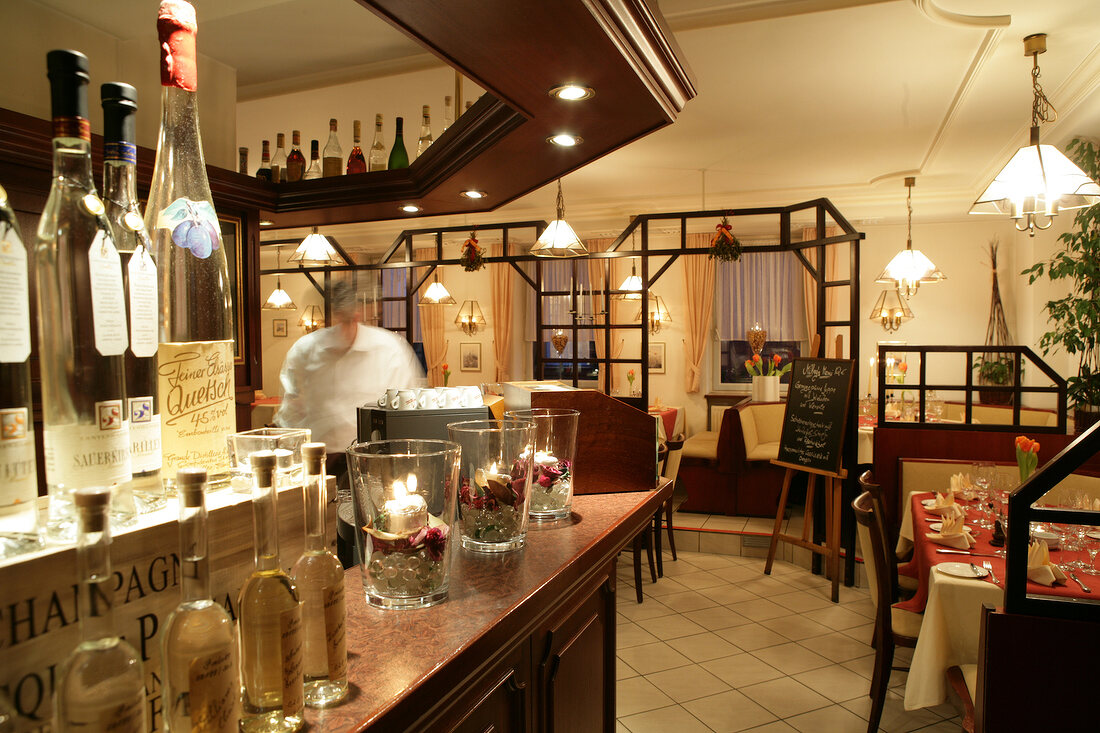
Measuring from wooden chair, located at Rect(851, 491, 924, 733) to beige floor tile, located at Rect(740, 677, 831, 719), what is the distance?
0.94ft

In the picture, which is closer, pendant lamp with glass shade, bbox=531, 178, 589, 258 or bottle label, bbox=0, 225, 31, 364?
bottle label, bbox=0, 225, 31, 364

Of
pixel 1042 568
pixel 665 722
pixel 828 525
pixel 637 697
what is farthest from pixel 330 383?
pixel 828 525

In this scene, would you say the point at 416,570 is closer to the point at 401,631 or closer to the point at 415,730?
the point at 401,631

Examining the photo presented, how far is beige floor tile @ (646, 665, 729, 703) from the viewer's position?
3.10 m

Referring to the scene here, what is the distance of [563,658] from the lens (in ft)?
4.38

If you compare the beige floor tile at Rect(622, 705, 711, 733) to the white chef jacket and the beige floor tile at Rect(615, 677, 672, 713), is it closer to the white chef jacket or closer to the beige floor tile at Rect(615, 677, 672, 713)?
the beige floor tile at Rect(615, 677, 672, 713)

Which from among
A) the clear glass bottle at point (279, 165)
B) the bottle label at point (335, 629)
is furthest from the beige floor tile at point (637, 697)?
the clear glass bottle at point (279, 165)

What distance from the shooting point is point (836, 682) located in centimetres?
319

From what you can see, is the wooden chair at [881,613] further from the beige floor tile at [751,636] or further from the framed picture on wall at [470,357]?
the framed picture on wall at [470,357]

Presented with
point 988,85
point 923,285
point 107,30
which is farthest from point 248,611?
point 923,285

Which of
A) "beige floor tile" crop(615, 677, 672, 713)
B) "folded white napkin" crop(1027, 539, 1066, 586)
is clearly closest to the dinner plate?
"folded white napkin" crop(1027, 539, 1066, 586)

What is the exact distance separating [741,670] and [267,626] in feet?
10.6

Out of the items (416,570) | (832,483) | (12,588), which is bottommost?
(832,483)

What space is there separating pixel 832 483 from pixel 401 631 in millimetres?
4159
